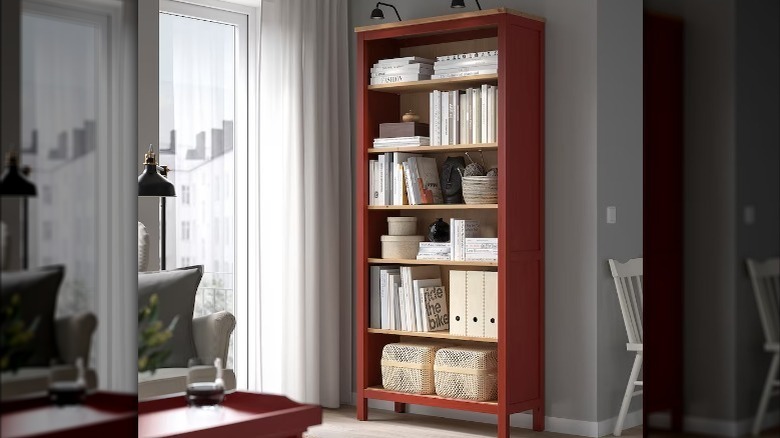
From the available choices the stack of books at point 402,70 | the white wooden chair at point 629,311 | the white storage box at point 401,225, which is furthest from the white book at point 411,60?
the white wooden chair at point 629,311

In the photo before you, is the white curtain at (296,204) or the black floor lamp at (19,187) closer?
the black floor lamp at (19,187)

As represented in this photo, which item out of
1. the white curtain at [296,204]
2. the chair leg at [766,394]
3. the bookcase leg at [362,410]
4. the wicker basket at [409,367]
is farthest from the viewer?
the white curtain at [296,204]

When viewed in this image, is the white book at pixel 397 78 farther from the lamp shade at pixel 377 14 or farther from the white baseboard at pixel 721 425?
the white baseboard at pixel 721 425

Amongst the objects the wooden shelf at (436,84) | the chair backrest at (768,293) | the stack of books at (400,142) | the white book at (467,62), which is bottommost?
the chair backrest at (768,293)

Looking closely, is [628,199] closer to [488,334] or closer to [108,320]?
[488,334]

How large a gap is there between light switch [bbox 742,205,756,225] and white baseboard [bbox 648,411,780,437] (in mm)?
52

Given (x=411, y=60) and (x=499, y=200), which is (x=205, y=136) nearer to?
(x=411, y=60)

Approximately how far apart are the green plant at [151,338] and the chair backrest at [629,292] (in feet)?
12.5

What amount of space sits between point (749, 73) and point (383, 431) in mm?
4167

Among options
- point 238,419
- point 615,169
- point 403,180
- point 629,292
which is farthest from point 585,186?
point 238,419

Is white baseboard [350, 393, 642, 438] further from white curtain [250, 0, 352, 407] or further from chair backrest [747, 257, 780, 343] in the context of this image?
chair backrest [747, 257, 780, 343]

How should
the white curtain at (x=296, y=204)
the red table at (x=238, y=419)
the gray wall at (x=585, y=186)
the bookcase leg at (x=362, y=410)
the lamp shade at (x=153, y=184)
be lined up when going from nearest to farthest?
the red table at (x=238, y=419), the lamp shade at (x=153, y=184), the gray wall at (x=585, y=186), the bookcase leg at (x=362, y=410), the white curtain at (x=296, y=204)

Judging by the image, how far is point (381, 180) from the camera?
456 cm

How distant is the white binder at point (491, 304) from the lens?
4141mm
